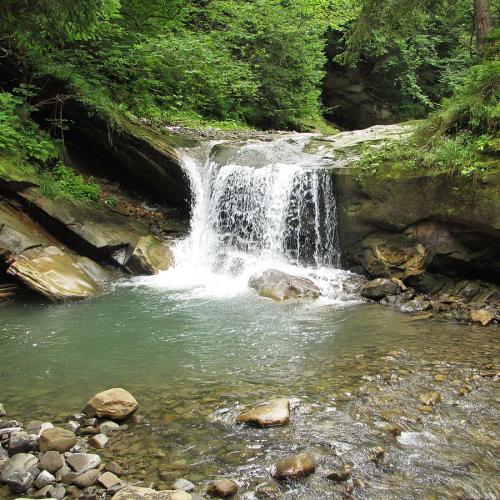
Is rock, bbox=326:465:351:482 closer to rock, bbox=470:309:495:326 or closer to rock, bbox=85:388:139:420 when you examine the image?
rock, bbox=85:388:139:420

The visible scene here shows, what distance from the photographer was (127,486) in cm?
316

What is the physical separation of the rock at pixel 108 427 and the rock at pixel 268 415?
3.51 ft

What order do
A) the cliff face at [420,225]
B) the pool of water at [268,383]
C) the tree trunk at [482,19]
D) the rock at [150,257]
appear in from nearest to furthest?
1. the pool of water at [268,383]
2. the cliff face at [420,225]
3. the tree trunk at [482,19]
4. the rock at [150,257]

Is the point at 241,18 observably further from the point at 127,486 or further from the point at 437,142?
the point at 127,486

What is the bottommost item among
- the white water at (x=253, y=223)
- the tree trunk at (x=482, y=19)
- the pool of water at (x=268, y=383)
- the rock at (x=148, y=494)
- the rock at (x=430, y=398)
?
the pool of water at (x=268, y=383)

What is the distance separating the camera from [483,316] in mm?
7336

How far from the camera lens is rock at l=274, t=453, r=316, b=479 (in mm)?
3371

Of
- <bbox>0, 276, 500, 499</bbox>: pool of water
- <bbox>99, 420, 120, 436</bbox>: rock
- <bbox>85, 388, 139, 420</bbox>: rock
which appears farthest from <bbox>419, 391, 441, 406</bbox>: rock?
<bbox>99, 420, 120, 436</bbox>: rock

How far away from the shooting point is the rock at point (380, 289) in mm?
8711

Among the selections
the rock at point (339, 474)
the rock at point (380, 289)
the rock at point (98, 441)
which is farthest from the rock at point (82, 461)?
the rock at point (380, 289)

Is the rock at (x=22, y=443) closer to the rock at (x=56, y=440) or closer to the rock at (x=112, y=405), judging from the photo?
the rock at (x=56, y=440)

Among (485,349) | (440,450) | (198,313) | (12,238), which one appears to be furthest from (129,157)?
(440,450)

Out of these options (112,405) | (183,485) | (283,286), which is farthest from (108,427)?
(283,286)

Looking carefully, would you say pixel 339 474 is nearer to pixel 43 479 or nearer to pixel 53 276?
pixel 43 479
